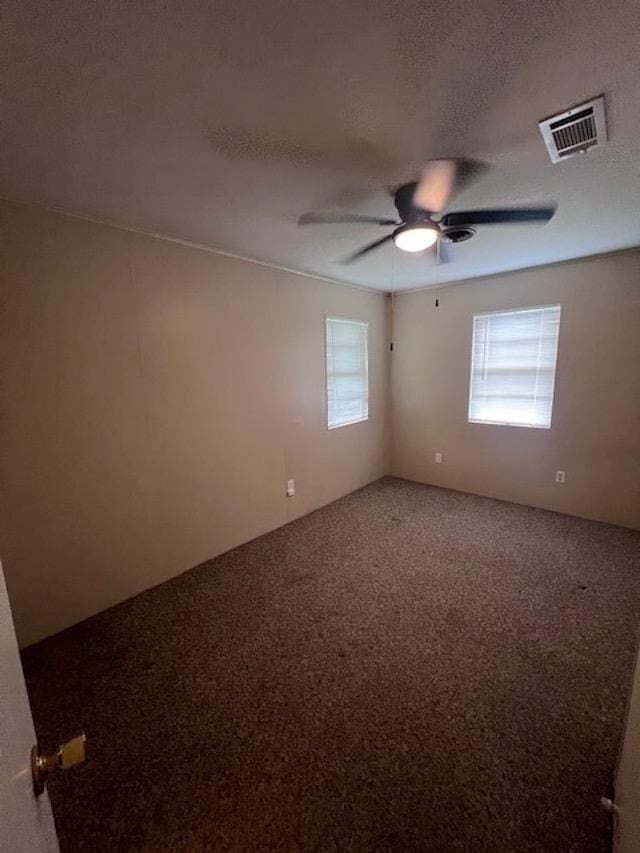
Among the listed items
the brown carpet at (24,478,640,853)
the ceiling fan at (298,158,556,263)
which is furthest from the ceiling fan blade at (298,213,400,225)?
the brown carpet at (24,478,640,853)

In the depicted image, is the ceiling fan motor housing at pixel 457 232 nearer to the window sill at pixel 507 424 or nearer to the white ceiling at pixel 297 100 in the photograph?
the white ceiling at pixel 297 100

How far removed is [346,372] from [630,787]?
3.42 metres

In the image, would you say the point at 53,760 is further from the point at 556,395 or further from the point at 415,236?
the point at 556,395

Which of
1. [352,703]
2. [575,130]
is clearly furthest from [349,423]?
[575,130]

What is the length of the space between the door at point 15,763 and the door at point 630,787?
3.97 feet

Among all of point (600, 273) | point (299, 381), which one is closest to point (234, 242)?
point (299, 381)

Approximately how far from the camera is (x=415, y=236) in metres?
1.83

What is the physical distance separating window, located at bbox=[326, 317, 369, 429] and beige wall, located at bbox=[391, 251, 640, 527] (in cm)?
55

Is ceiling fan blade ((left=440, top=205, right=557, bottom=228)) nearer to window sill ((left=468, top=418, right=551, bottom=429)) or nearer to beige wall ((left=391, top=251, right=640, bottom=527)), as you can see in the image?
beige wall ((left=391, top=251, right=640, bottom=527))

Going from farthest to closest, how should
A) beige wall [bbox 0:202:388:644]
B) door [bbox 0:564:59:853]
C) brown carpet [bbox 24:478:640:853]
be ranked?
beige wall [bbox 0:202:388:644] → brown carpet [bbox 24:478:640:853] → door [bbox 0:564:59:853]

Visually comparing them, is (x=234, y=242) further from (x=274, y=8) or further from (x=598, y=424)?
(x=598, y=424)

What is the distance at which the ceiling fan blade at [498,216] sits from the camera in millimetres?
1730

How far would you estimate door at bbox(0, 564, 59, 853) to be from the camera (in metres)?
0.50

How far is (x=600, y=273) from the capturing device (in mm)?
2998
